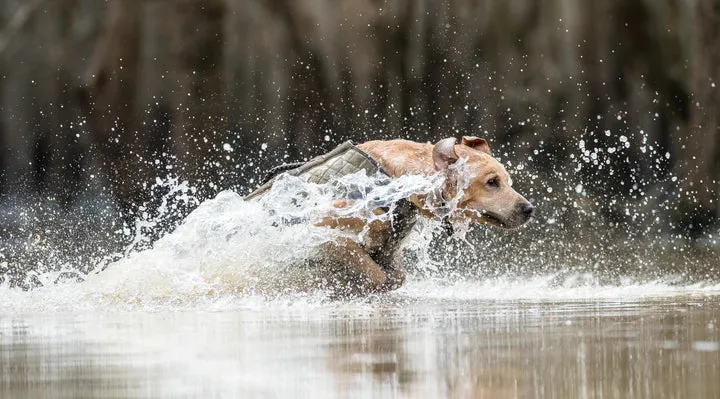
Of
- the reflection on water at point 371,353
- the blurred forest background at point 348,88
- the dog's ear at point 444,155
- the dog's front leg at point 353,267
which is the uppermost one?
the blurred forest background at point 348,88

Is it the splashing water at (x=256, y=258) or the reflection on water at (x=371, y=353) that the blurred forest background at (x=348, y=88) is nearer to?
the splashing water at (x=256, y=258)

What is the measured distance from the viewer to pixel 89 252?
7680mm

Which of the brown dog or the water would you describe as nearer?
the water

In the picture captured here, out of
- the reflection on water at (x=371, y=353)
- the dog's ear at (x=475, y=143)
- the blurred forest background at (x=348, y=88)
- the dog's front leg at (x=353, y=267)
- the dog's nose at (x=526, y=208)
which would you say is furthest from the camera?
the blurred forest background at (x=348, y=88)

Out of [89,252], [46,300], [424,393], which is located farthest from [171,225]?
[424,393]

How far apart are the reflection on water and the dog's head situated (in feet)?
2.18

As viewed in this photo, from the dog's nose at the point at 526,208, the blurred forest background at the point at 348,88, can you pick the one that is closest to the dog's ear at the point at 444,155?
the dog's nose at the point at 526,208

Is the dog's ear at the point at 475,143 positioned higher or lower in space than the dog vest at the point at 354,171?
higher

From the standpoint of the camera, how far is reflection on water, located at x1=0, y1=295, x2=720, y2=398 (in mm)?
2135

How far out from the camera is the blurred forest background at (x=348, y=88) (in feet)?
29.9

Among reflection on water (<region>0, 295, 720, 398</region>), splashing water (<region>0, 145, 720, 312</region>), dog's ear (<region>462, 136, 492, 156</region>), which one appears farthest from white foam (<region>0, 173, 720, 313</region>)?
reflection on water (<region>0, 295, 720, 398</region>)

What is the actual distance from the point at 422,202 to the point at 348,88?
16.0 feet

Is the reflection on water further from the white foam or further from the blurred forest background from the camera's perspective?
the blurred forest background

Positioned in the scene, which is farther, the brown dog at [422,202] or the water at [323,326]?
the brown dog at [422,202]
